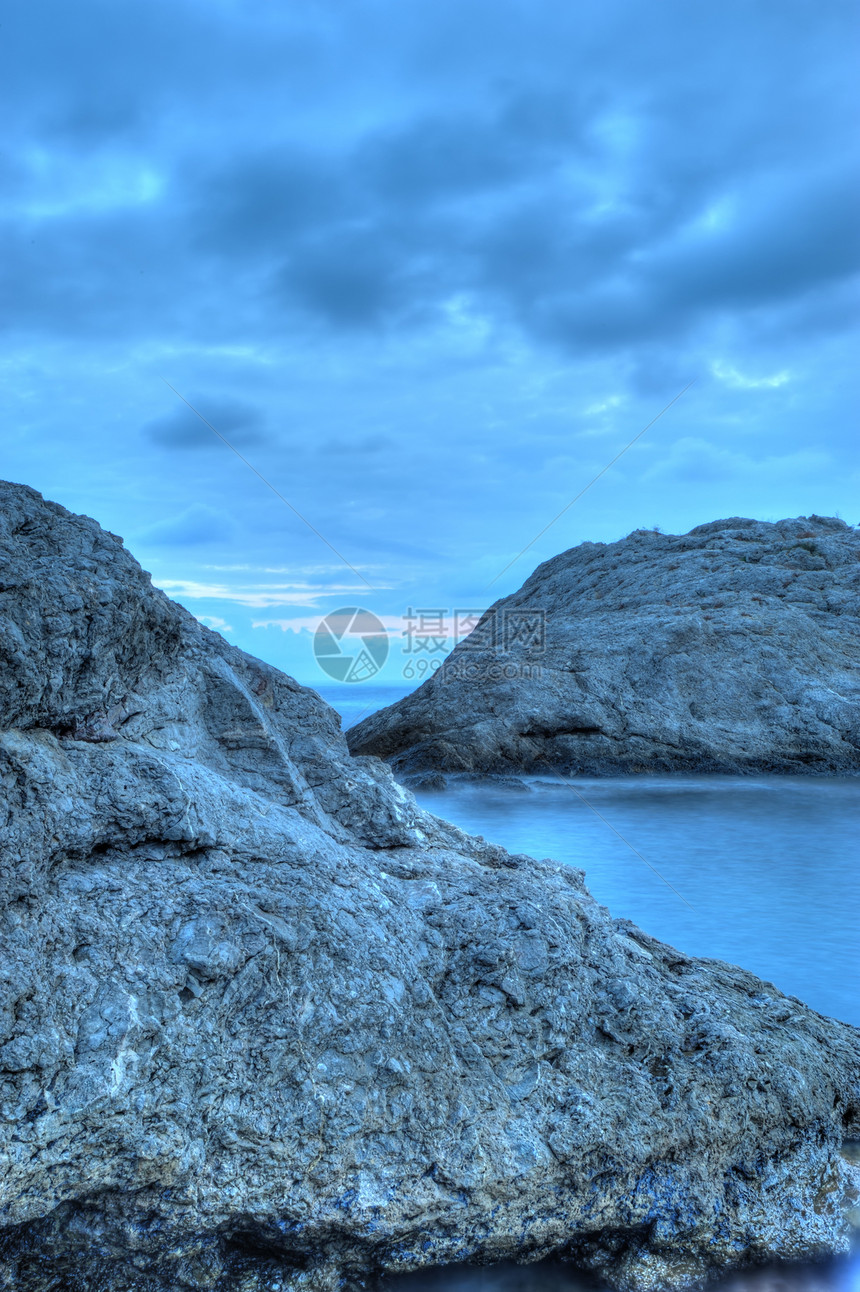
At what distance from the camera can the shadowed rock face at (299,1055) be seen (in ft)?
8.91

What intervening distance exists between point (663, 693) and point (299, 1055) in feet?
43.7

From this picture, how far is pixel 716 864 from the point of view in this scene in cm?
978

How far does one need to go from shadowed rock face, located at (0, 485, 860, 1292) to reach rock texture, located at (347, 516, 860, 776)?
11.2 metres

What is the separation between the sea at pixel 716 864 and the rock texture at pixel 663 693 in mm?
594

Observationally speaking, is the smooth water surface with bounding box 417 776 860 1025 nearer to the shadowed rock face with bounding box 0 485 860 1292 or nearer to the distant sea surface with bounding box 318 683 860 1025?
the distant sea surface with bounding box 318 683 860 1025

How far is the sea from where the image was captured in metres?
3.12

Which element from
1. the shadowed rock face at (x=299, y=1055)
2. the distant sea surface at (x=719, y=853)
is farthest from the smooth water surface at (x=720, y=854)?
the shadowed rock face at (x=299, y=1055)

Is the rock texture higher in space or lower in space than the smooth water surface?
higher

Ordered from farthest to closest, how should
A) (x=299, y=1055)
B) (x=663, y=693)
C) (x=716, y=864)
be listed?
(x=663, y=693), (x=716, y=864), (x=299, y=1055)

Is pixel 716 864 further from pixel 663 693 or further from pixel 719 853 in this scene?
pixel 663 693

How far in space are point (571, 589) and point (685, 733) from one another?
665 cm

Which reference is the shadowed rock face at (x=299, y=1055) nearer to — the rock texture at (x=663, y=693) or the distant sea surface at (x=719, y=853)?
the distant sea surface at (x=719, y=853)

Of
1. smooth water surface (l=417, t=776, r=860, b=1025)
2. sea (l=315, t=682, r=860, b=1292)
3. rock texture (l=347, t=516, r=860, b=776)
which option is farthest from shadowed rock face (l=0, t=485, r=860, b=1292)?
rock texture (l=347, t=516, r=860, b=776)

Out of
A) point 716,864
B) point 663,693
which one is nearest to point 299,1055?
point 716,864
